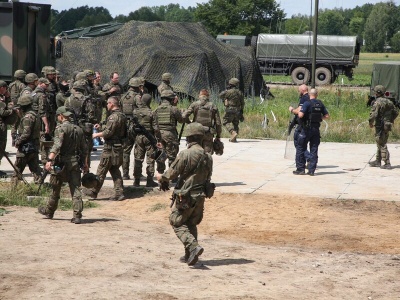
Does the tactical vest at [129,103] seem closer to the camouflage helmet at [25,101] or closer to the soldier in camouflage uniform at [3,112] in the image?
the camouflage helmet at [25,101]

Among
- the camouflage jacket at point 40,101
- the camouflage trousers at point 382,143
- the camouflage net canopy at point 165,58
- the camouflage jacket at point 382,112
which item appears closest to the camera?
the camouflage jacket at point 40,101

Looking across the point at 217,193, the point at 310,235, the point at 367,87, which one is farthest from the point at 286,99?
the point at 310,235

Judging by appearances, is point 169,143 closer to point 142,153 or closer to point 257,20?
point 142,153

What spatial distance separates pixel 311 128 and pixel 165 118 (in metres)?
3.27

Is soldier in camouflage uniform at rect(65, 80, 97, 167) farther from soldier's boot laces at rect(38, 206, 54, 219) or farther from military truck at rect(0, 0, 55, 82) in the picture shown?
military truck at rect(0, 0, 55, 82)

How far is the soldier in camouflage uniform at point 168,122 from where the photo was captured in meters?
15.5

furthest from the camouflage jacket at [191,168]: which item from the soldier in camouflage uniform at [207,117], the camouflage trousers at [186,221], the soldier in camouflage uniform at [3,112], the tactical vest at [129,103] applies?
the soldier in camouflage uniform at [3,112]

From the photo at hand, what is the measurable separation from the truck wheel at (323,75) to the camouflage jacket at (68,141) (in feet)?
110

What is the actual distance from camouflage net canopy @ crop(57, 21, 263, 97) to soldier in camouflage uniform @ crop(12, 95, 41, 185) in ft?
47.4

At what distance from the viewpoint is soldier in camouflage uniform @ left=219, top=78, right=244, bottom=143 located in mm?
21703

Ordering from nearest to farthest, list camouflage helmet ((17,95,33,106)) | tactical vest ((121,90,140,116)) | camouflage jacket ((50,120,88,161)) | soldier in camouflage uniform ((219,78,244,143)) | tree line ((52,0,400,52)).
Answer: camouflage jacket ((50,120,88,161)), camouflage helmet ((17,95,33,106)), tactical vest ((121,90,140,116)), soldier in camouflage uniform ((219,78,244,143)), tree line ((52,0,400,52))

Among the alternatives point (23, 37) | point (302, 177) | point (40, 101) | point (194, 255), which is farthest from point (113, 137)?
point (23, 37)

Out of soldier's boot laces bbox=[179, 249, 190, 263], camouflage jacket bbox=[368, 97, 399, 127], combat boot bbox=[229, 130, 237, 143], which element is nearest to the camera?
soldier's boot laces bbox=[179, 249, 190, 263]

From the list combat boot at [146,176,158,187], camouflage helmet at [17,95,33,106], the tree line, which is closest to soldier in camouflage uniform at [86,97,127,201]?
combat boot at [146,176,158,187]
